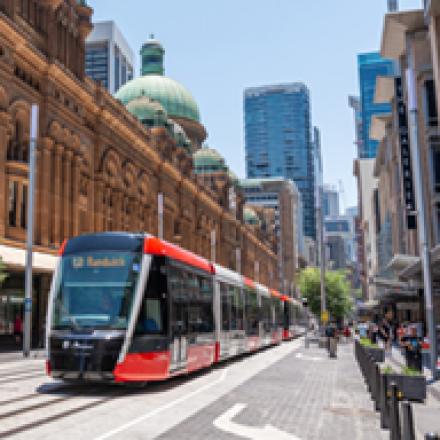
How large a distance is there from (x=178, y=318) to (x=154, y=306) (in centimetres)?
149

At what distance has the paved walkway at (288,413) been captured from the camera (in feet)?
29.7

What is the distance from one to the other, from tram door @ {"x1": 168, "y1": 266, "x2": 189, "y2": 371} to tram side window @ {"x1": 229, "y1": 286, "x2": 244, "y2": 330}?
689cm

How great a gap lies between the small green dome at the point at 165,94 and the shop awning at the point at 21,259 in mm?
49487

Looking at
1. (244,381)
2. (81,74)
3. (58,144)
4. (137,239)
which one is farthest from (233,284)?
(81,74)

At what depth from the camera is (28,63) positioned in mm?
31422

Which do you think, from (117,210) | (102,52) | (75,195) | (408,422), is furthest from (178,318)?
(102,52)

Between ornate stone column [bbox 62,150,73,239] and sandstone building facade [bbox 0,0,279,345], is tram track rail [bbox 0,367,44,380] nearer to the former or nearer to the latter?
sandstone building facade [bbox 0,0,279,345]

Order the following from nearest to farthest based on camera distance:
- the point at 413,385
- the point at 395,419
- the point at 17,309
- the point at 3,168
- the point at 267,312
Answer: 1. the point at 395,419
2. the point at 413,385
3. the point at 3,168
4. the point at 17,309
5. the point at 267,312

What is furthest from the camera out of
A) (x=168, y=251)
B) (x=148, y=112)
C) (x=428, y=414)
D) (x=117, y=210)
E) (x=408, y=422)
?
(x=148, y=112)

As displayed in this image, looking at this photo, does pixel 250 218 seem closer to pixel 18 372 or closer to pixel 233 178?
pixel 233 178

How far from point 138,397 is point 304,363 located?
1285cm

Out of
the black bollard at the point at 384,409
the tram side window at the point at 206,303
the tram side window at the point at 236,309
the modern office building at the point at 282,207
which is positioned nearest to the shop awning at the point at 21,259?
the tram side window at the point at 236,309

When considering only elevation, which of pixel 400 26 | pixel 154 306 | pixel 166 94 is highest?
pixel 166 94

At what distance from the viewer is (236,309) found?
23188mm
